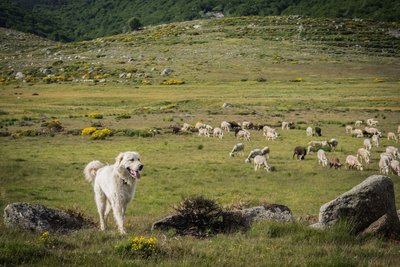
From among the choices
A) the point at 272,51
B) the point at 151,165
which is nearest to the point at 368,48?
the point at 272,51

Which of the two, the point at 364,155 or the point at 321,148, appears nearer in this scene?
the point at 364,155

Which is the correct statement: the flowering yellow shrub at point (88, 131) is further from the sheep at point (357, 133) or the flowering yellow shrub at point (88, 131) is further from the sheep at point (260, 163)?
the sheep at point (357, 133)

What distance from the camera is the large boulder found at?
10.5 m

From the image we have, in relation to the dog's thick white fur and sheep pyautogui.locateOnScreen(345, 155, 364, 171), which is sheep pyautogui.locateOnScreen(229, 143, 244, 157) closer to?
sheep pyautogui.locateOnScreen(345, 155, 364, 171)

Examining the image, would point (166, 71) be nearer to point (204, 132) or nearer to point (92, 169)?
point (204, 132)

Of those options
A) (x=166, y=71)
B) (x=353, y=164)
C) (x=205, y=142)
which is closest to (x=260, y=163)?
(x=353, y=164)

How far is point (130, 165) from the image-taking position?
11039 millimetres

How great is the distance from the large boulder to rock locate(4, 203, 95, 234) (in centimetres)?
673

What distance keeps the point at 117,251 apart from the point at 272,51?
113898mm

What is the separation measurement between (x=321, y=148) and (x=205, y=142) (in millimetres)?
9856

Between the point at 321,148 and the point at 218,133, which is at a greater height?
the point at 218,133

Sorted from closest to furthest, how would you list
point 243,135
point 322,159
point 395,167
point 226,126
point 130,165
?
1. point 130,165
2. point 395,167
3. point 322,159
4. point 243,135
5. point 226,126

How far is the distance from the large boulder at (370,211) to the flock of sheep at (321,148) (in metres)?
15.9

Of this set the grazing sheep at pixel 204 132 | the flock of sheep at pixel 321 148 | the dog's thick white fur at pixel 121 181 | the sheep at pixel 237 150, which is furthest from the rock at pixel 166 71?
the dog's thick white fur at pixel 121 181
